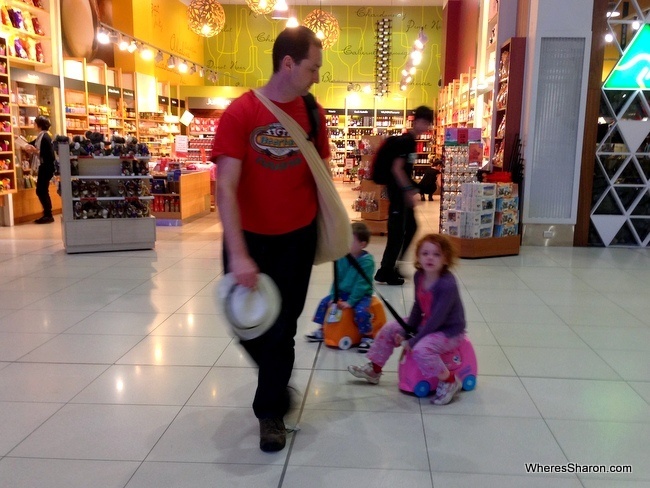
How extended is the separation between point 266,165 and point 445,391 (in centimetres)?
146

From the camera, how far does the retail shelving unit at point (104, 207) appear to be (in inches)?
262

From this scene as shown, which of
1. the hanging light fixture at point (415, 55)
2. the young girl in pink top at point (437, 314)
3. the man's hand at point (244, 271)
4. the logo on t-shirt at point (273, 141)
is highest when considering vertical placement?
the hanging light fixture at point (415, 55)

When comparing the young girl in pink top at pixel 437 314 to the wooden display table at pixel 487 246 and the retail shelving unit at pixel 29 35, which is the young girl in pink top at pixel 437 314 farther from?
the retail shelving unit at pixel 29 35

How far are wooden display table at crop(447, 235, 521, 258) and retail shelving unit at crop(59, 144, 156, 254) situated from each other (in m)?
3.67

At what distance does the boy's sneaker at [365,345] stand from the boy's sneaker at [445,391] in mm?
763

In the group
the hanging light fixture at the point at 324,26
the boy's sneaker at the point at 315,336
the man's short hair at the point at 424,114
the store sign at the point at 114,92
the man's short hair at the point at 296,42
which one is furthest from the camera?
the store sign at the point at 114,92

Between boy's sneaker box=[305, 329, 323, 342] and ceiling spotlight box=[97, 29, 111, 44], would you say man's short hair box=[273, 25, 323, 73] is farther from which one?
ceiling spotlight box=[97, 29, 111, 44]

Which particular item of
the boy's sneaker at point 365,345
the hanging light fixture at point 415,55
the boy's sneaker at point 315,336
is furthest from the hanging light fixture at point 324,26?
the boy's sneaker at point 365,345

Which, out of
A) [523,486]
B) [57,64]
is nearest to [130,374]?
[523,486]

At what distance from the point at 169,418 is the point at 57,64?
9.69 meters

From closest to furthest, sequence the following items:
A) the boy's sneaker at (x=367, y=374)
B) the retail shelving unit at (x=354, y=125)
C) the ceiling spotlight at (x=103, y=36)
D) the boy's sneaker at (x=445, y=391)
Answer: the boy's sneaker at (x=445, y=391), the boy's sneaker at (x=367, y=374), the ceiling spotlight at (x=103, y=36), the retail shelving unit at (x=354, y=125)

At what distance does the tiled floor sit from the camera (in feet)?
7.41

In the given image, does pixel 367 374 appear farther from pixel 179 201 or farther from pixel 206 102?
pixel 206 102

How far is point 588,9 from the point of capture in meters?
7.13
